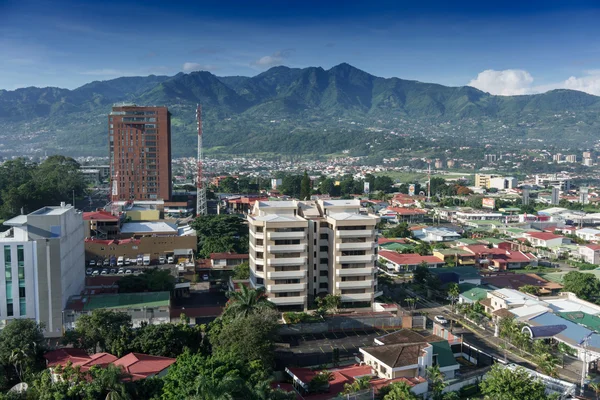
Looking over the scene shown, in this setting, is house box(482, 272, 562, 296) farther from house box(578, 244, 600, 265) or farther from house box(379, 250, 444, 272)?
house box(578, 244, 600, 265)

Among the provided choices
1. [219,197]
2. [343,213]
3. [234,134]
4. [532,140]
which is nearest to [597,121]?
[532,140]

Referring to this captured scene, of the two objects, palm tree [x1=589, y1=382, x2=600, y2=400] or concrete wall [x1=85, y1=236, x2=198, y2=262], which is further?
concrete wall [x1=85, y1=236, x2=198, y2=262]

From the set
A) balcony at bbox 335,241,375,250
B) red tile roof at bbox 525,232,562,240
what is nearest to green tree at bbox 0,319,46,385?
balcony at bbox 335,241,375,250

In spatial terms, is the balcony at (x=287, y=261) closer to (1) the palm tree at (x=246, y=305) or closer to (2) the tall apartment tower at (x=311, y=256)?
(2) the tall apartment tower at (x=311, y=256)

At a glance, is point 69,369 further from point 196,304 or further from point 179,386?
point 196,304

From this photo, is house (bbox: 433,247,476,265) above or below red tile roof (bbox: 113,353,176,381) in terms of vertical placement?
below

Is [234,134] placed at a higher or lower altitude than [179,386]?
higher

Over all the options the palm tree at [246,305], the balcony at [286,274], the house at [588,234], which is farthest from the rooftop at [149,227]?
the house at [588,234]
